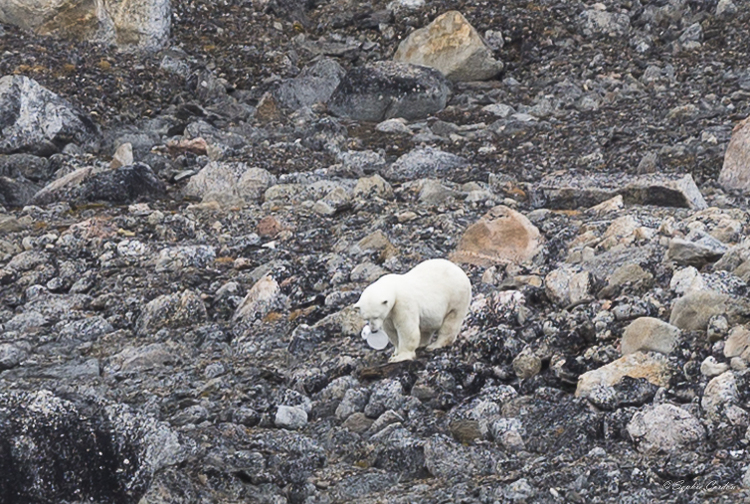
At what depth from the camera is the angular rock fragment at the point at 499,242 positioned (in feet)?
25.7

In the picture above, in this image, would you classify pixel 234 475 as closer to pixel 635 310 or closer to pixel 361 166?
pixel 635 310

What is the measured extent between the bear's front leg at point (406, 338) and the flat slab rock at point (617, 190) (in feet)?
13.2

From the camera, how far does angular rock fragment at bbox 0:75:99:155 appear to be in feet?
40.9

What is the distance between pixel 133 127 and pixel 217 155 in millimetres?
1863

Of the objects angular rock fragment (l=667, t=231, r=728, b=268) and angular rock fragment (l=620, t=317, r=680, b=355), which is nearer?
angular rock fragment (l=620, t=317, r=680, b=355)

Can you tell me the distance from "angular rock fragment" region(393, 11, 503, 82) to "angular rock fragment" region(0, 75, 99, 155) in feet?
17.1

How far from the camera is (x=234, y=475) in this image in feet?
15.6

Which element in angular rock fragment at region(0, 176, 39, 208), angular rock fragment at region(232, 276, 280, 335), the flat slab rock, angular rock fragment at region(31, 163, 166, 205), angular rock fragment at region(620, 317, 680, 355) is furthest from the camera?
angular rock fragment at region(0, 176, 39, 208)

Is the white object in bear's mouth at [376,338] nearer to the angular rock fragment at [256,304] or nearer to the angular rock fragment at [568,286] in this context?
the angular rock fragment at [568,286]

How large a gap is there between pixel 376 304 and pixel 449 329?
0.79 metres

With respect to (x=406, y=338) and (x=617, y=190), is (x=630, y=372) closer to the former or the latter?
(x=406, y=338)

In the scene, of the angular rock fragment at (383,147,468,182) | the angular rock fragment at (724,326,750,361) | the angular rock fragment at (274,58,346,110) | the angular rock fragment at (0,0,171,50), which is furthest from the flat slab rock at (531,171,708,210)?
the angular rock fragment at (0,0,171,50)

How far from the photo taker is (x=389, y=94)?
555 inches

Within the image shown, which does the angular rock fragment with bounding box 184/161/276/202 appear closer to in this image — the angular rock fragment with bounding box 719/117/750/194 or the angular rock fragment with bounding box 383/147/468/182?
the angular rock fragment with bounding box 383/147/468/182
